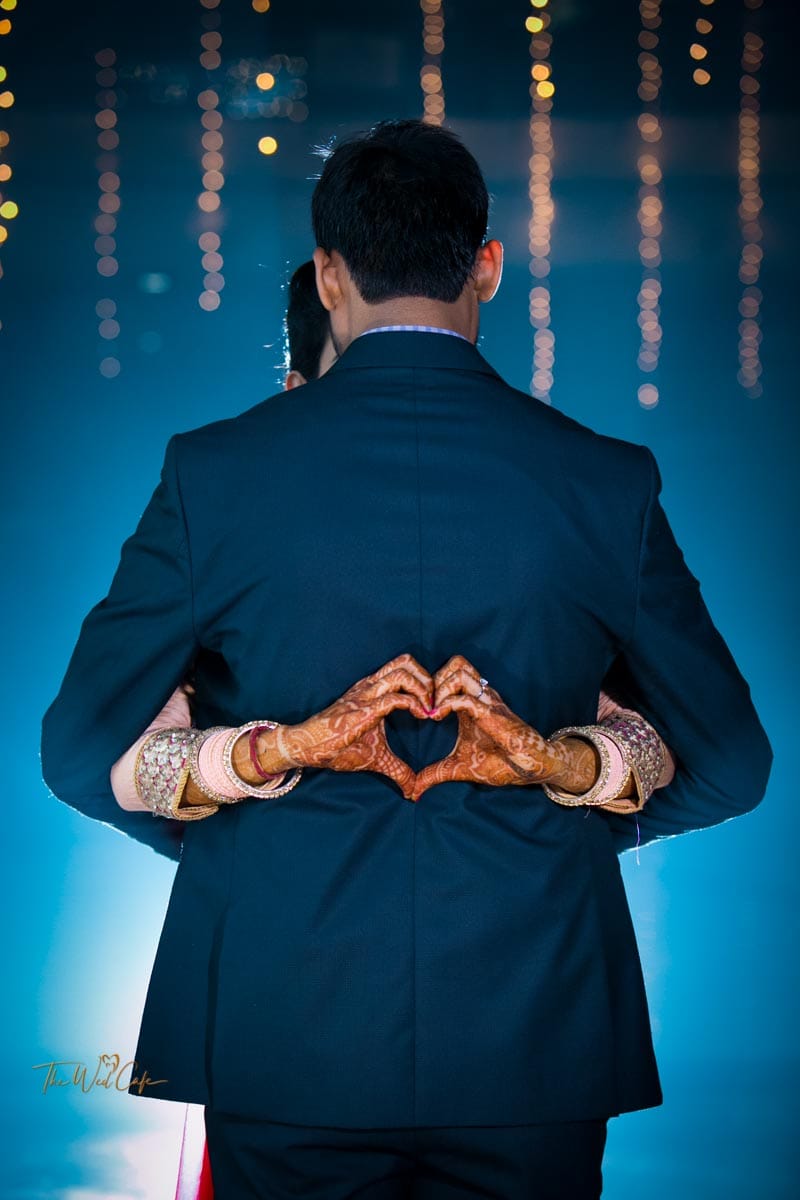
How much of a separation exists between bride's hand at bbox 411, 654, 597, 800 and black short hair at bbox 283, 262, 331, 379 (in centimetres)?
113

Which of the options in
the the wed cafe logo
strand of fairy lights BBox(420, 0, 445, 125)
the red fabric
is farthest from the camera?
strand of fairy lights BBox(420, 0, 445, 125)

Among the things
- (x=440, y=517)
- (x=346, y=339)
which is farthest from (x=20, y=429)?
(x=440, y=517)

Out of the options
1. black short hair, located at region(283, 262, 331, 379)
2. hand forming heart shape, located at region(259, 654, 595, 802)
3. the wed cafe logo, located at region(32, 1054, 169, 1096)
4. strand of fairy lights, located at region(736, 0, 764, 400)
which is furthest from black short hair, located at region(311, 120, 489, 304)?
strand of fairy lights, located at region(736, 0, 764, 400)

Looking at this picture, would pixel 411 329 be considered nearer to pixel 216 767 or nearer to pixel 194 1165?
pixel 216 767

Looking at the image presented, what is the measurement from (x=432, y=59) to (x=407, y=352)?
199 centimetres

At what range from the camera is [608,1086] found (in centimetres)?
129

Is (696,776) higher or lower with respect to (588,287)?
lower

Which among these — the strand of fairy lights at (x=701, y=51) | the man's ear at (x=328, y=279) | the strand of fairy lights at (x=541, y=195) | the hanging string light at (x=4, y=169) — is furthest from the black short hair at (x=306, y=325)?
the strand of fairy lights at (x=701, y=51)

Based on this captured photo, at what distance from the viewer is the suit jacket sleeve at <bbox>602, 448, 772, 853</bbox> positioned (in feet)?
4.52

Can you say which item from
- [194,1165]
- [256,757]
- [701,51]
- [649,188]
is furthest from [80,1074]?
[701,51]

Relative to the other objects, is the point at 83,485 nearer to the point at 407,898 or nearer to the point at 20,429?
the point at 20,429

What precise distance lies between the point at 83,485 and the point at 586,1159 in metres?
2.06

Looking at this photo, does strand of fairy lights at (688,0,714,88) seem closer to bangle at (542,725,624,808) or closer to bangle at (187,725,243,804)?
bangle at (542,725,624,808)

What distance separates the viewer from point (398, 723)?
132 cm
